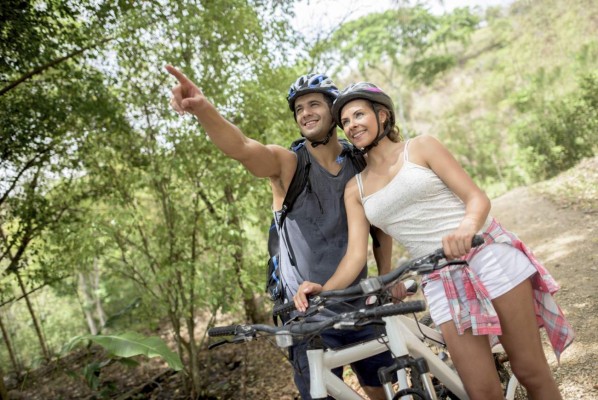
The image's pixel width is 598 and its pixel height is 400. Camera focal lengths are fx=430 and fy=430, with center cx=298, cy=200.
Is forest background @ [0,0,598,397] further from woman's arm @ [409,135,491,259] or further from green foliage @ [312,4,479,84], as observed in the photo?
green foliage @ [312,4,479,84]

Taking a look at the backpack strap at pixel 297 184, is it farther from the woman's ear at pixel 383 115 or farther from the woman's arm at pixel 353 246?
the woman's ear at pixel 383 115

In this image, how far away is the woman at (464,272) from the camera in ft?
6.38

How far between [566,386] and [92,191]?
5780mm

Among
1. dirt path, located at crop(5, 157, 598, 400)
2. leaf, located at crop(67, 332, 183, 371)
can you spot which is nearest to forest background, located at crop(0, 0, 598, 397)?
leaf, located at crop(67, 332, 183, 371)

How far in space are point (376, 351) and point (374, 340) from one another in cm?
12

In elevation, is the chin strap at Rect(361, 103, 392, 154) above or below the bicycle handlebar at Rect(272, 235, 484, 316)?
above

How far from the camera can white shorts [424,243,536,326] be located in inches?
77.2

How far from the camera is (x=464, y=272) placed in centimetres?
200

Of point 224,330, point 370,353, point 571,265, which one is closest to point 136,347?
point 224,330

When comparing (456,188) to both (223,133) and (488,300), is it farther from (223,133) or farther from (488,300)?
(223,133)

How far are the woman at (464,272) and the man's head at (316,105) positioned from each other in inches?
Result: 11.8

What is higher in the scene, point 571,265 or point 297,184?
point 297,184

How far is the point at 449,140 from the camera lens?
85.6 ft

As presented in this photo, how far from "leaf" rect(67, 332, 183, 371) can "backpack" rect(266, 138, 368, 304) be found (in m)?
2.38
